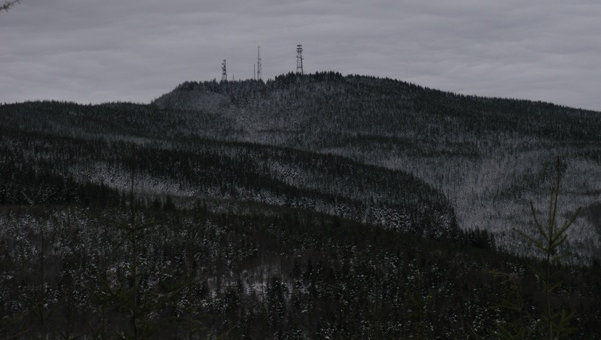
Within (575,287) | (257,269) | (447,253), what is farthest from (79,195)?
(575,287)

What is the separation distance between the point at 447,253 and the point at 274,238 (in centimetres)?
3303

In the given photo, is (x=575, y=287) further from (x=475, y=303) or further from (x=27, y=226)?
(x=27, y=226)

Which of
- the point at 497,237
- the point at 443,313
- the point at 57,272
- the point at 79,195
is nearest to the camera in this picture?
the point at 443,313

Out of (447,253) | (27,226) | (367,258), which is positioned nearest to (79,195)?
(27,226)

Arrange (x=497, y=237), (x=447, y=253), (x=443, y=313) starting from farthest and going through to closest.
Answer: (x=497, y=237) → (x=447, y=253) → (x=443, y=313)

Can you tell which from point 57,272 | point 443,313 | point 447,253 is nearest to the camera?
point 443,313

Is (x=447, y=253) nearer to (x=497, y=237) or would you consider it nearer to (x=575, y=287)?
(x=575, y=287)

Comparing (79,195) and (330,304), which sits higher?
(79,195)

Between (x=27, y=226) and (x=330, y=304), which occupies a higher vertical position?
(x=27, y=226)

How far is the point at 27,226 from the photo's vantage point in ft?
431

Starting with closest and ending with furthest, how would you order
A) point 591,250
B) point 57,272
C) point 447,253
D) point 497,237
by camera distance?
point 57,272, point 447,253, point 591,250, point 497,237

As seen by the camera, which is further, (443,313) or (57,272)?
(57,272)

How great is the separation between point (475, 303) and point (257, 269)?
37.6 metres

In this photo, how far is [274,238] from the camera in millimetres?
129250
